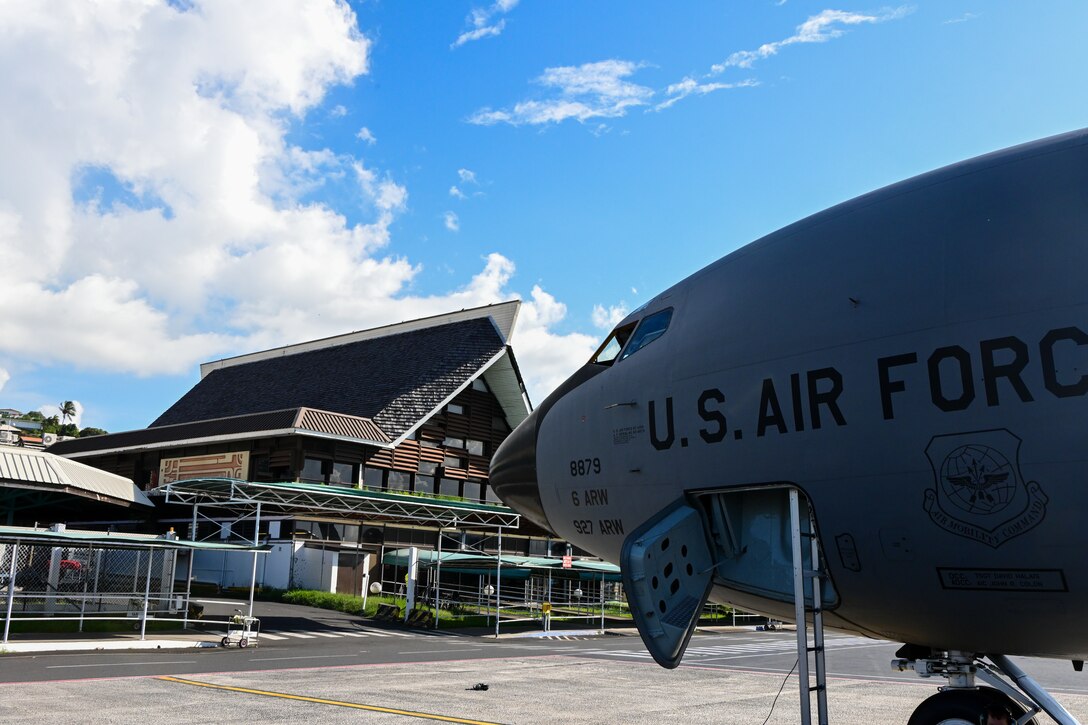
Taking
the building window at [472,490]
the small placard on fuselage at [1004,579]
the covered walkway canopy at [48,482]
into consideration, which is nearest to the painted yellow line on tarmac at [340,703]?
the small placard on fuselage at [1004,579]

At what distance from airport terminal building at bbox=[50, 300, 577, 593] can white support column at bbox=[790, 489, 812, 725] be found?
2979 cm

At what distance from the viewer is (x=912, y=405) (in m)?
6.02

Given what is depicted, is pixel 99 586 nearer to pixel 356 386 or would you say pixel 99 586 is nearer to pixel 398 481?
pixel 398 481

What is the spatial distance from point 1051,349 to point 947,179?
66.6 inches

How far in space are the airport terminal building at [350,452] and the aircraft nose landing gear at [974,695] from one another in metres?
29.8

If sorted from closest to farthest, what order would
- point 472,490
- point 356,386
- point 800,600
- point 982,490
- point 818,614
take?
point 982,490
point 800,600
point 818,614
point 356,386
point 472,490

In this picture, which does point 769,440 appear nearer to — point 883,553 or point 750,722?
point 883,553

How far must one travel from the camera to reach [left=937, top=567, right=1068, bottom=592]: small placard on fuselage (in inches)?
225

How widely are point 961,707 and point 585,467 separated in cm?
364

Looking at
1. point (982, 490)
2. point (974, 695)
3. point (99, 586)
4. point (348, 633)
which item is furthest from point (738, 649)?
point (982, 490)

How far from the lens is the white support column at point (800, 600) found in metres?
6.28

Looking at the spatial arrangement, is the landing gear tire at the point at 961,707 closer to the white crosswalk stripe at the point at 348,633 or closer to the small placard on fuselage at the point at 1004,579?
the small placard on fuselage at the point at 1004,579

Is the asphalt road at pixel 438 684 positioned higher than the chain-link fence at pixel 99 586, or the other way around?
the chain-link fence at pixel 99 586

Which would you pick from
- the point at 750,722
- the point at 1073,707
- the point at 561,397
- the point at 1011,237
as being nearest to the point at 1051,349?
the point at 1011,237
